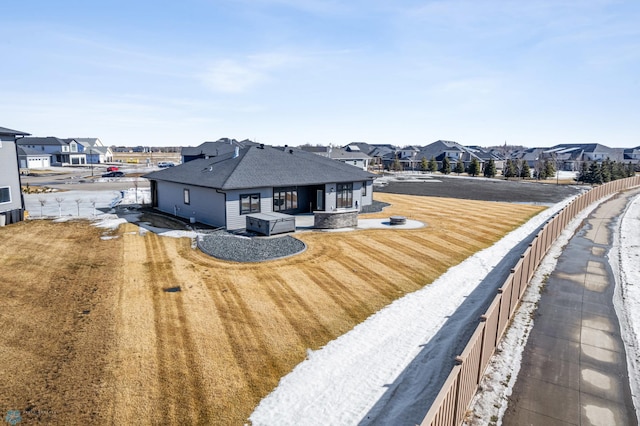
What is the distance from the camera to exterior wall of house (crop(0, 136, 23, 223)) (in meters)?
27.0

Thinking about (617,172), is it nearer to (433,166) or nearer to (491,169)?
(491,169)

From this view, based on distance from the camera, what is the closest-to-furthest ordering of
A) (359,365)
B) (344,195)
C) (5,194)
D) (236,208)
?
(359,365) < (236,208) < (5,194) < (344,195)

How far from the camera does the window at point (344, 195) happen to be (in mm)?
32719

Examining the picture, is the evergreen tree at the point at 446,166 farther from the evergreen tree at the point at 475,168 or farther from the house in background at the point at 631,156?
the house in background at the point at 631,156

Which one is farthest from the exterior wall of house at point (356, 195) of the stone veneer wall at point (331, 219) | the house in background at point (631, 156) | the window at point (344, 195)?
the house in background at point (631, 156)

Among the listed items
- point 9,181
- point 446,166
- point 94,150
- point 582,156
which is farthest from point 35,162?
point 582,156

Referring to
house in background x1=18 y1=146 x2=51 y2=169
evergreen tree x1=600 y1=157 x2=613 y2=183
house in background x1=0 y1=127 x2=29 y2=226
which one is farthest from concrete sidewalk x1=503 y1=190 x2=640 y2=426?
house in background x1=18 y1=146 x2=51 y2=169

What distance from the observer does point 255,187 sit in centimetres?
2650

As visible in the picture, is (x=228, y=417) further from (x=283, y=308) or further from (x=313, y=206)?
(x=313, y=206)

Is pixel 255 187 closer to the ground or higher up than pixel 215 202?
higher up

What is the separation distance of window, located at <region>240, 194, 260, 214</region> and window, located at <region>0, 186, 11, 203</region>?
17269mm

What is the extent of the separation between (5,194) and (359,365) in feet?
97.9

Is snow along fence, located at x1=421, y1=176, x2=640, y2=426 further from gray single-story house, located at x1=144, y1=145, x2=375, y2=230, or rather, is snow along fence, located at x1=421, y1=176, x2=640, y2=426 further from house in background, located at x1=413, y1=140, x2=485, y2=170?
A: house in background, located at x1=413, y1=140, x2=485, y2=170

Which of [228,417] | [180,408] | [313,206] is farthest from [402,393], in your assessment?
[313,206]
